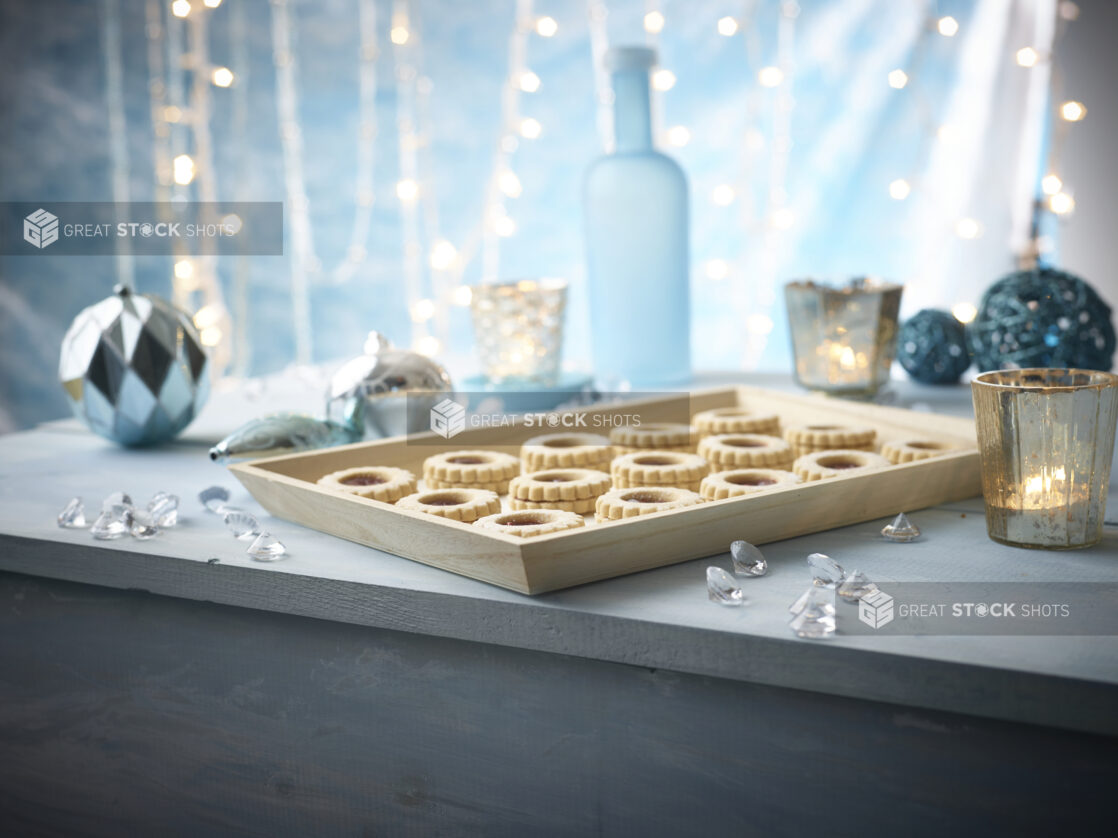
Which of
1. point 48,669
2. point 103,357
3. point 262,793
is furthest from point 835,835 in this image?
point 103,357

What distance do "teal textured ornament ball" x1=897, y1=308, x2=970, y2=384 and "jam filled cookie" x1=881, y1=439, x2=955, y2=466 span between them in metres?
0.44

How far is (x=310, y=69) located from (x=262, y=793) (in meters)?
2.13

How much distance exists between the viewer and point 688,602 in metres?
0.58

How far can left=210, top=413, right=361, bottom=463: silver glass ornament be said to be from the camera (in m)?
0.87

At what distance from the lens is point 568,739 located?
0.60m

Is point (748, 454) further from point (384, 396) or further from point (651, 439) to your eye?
point (384, 396)

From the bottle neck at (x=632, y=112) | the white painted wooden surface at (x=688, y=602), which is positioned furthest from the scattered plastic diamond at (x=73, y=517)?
the bottle neck at (x=632, y=112)

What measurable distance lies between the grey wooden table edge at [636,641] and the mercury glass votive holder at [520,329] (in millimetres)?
554

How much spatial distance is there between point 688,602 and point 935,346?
2.68 ft

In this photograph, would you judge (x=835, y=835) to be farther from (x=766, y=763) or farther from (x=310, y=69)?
(x=310, y=69)

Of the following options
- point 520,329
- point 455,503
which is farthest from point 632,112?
point 455,503

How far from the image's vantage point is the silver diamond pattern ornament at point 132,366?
1011mm

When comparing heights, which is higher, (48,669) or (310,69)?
(310,69)

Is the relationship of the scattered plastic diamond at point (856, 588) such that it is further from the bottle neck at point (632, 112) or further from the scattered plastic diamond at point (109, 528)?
the bottle neck at point (632, 112)
